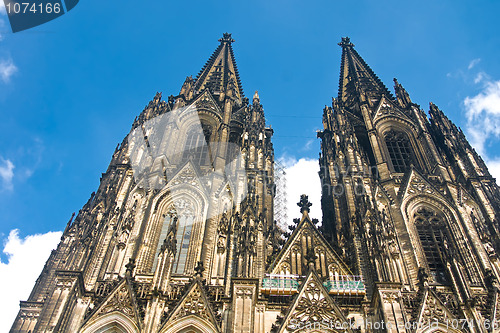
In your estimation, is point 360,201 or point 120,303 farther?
point 360,201

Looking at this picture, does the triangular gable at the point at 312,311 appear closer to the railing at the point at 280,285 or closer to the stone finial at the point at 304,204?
the railing at the point at 280,285

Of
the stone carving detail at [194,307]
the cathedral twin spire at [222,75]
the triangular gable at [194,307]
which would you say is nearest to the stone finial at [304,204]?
the triangular gable at [194,307]

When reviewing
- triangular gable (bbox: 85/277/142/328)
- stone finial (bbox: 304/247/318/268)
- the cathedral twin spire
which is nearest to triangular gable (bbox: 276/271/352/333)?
stone finial (bbox: 304/247/318/268)

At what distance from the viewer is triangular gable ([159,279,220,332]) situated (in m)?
18.9

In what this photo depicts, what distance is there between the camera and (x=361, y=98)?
37.8 metres

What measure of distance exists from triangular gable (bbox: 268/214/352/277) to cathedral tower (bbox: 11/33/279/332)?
2.53 feet

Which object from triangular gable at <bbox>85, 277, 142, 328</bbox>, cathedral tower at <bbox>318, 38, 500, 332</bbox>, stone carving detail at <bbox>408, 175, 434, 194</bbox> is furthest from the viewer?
stone carving detail at <bbox>408, 175, 434, 194</bbox>

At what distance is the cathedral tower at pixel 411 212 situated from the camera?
64.5 feet

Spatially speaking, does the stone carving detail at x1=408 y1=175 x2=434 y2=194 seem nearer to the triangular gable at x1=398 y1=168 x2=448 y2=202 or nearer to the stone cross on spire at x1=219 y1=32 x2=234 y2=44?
the triangular gable at x1=398 y1=168 x2=448 y2=202

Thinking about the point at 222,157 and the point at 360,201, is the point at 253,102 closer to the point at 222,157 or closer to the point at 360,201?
the point at 222,157

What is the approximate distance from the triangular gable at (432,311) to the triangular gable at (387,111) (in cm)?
1626

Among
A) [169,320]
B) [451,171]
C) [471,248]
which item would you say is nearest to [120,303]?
[169,320]

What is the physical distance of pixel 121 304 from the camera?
63.6 feet

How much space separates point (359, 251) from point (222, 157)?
10.1 meters
